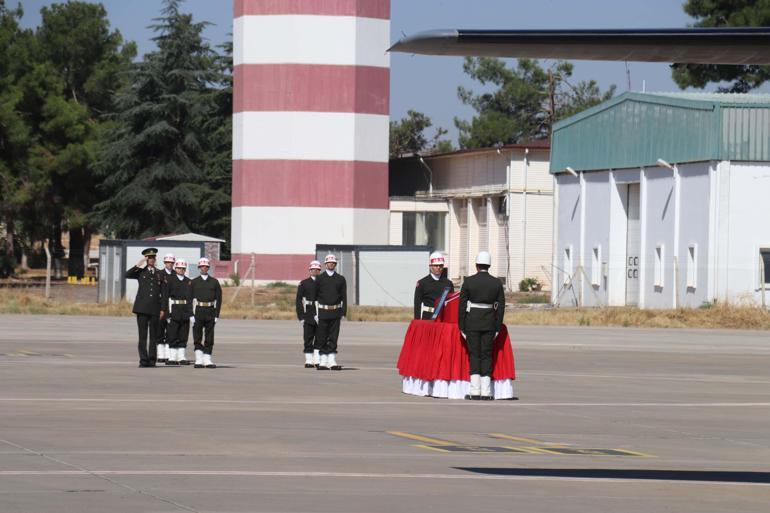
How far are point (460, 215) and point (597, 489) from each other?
65.6 m

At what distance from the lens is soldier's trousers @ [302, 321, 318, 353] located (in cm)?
2556

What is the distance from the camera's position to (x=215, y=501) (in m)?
10.5

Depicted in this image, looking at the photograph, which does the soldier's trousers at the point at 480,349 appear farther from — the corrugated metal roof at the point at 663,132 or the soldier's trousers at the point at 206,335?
the corrugated metal roof at the point at 663,132

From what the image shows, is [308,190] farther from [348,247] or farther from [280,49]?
[348,247]

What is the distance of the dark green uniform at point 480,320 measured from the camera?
1961 cm

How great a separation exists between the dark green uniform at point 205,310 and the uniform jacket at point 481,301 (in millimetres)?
6792

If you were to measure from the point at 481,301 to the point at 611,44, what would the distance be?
11273 mm

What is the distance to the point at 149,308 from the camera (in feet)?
83.6

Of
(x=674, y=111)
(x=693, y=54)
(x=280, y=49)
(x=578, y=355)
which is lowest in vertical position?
A: (x=578, y=355)

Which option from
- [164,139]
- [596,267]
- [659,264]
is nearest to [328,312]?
[659,264]

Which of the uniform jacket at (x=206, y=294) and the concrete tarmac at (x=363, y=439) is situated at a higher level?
the uniform jacket at (x=206, y=294)

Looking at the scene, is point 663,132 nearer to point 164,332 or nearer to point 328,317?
point 328,317

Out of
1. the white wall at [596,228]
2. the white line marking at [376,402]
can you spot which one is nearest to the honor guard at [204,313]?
the white line marking at [376,402]

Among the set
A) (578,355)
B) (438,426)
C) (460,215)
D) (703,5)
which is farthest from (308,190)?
(438,426)
